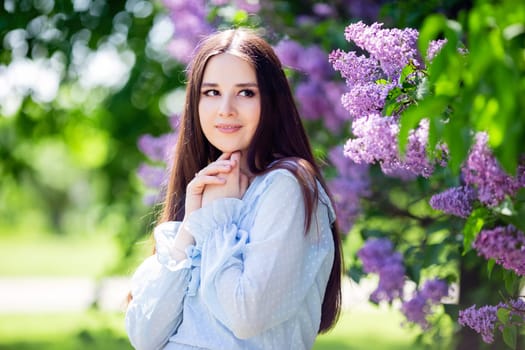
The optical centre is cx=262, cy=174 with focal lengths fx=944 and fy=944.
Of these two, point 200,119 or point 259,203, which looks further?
point 200,119

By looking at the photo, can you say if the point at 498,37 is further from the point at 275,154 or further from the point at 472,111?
the point at 275,154

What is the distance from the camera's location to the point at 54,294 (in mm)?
13633

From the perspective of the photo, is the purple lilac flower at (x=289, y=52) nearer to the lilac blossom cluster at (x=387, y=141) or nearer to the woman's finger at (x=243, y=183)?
the woman's finger at (x=243, y=183)

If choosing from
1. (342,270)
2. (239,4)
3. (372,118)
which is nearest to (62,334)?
(239,4)

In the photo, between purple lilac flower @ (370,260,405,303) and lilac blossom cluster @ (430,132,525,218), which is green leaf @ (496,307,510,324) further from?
purple lilac flower @ (370,260,405,303)

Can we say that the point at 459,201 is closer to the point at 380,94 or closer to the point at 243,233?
the point at 380,94

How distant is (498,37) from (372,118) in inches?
22.3

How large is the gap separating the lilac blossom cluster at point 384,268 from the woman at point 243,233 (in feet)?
4.54

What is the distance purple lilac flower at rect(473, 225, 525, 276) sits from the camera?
1960mm

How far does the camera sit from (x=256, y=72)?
2.79 meters

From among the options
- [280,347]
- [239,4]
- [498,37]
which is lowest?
[280,347]

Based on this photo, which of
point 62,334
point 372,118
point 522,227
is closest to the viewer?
point 522,227

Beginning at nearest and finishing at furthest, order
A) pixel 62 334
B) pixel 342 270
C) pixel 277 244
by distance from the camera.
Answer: pixel 277 244 < pixel 342 270 < pixel 62 334

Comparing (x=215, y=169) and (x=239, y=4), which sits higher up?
(x=239, y=4)
